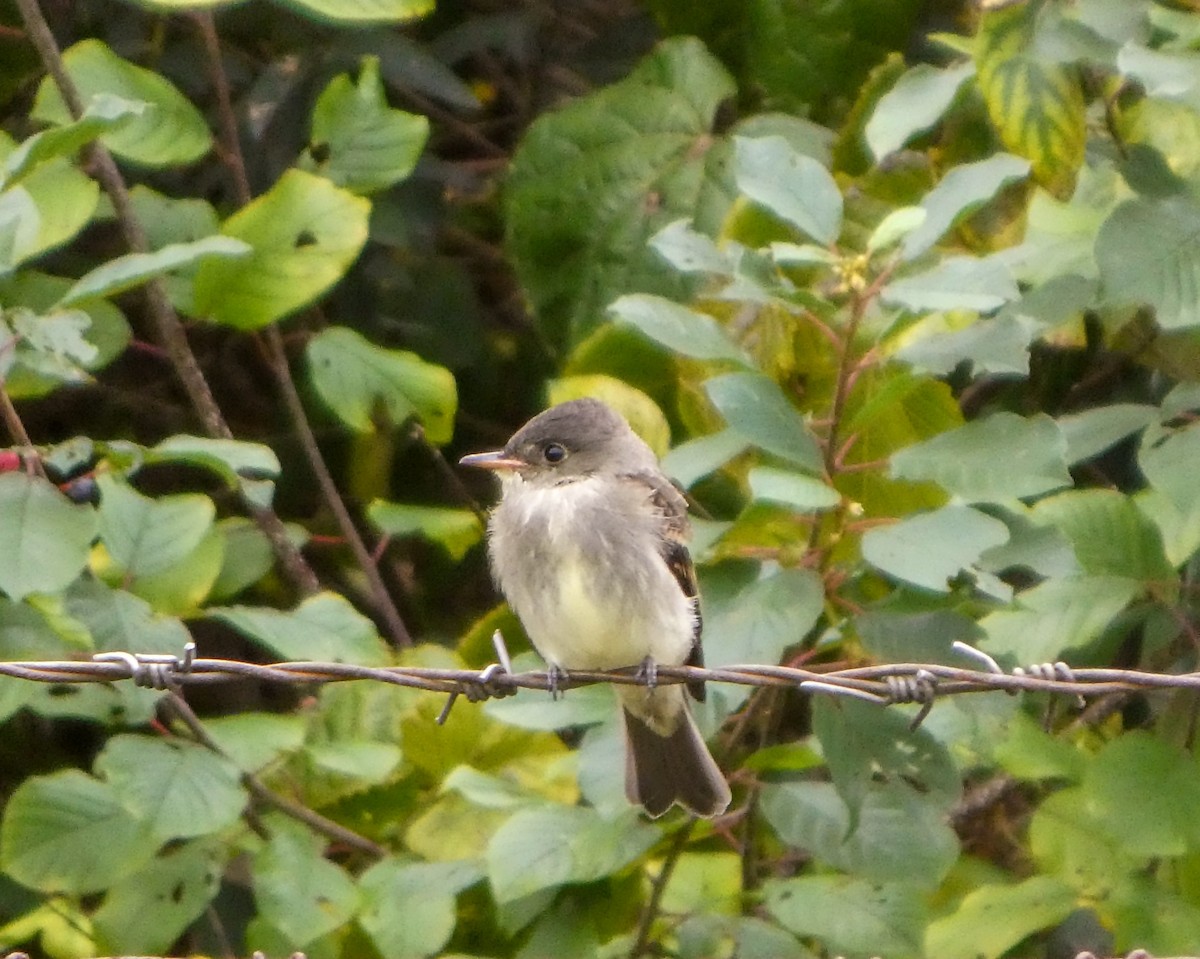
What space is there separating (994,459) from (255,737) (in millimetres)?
1433

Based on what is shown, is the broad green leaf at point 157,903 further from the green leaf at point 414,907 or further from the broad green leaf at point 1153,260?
the broad green leaf at point 1153,260

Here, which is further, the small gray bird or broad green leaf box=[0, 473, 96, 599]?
the small gray bird

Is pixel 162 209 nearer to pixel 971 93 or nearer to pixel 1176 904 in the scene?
pixel 971 93

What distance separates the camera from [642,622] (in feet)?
11.6

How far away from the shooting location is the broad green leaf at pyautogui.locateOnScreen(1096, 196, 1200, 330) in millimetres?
3242

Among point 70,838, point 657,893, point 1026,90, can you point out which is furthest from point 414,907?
point 1026,90

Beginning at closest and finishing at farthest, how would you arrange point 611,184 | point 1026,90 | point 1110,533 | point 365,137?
point 1110,533 → point 1026,90 → point 365,137 → point 611,184

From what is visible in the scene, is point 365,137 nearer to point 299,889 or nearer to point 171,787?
point 171,787

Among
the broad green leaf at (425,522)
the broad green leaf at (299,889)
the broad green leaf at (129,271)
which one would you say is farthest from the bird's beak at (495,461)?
the broad green leaf at (299,889)

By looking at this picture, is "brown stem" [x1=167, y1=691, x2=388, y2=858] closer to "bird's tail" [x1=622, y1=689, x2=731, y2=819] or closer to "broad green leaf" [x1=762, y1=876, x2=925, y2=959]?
"bird's tail" [x1=622, y1=689, x2=731, y2=819]

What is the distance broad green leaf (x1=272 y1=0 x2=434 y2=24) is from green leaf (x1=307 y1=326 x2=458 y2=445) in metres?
0.66


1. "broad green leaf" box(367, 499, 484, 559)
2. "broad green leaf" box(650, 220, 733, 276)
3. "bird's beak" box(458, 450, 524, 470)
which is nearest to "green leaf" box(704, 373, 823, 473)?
"broad green leaf" box(650, 220, 733, 276)

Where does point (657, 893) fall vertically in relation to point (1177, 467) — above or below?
below

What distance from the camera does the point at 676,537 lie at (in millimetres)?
3559
